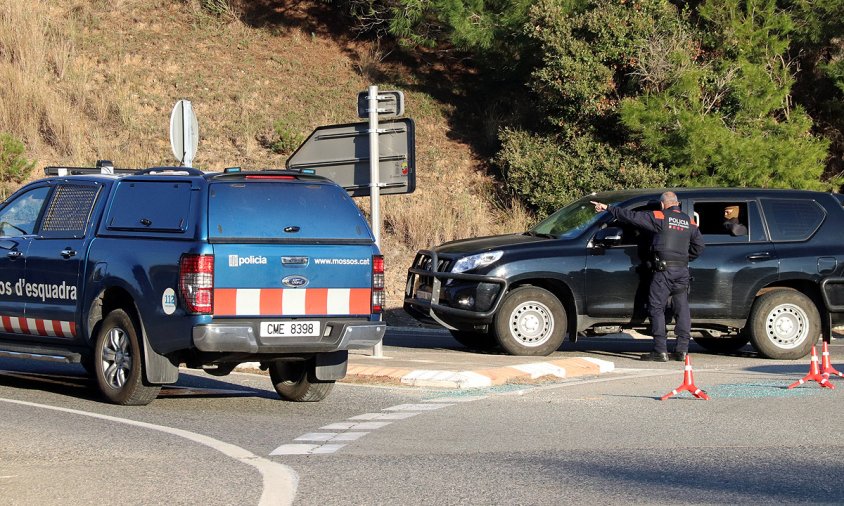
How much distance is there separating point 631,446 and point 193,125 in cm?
885

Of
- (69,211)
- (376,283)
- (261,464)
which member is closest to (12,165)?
(69,211)

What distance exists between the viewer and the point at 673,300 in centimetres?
1452

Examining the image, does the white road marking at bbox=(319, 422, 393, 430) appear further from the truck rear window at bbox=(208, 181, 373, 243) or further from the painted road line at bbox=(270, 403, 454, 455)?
the truck rear window at bbox=(208, 181, 373, 243)

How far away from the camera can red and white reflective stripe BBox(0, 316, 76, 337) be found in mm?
11180

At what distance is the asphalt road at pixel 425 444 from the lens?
24.1 feet

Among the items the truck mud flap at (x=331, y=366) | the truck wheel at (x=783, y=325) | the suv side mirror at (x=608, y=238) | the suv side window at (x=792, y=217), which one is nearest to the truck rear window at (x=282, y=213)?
the truck mud flap at (x=331, y=366)

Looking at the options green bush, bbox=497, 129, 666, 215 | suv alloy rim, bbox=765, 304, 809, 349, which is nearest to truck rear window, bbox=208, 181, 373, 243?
suv alloy rim, bbox=765, 304, 809, 349

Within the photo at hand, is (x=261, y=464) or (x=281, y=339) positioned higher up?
(x=281, y=339)

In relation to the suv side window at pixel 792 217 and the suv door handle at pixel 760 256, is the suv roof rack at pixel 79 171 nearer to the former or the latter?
the suv door handle at pixel 760 256

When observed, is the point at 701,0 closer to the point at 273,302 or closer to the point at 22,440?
the point at 273,302

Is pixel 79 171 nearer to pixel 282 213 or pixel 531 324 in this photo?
pixel 282 213

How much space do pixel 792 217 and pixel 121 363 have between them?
8.48 metres

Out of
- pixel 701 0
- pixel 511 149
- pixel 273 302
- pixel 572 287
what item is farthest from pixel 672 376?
pixel 701 0

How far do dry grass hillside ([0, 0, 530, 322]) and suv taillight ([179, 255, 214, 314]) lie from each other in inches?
572
